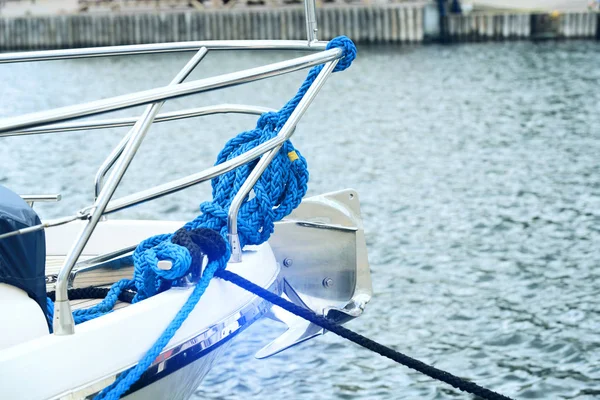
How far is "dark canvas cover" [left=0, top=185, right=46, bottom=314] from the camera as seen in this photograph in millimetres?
2973

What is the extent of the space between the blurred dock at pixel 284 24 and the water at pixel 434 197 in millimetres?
5623

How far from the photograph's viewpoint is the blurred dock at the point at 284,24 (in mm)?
29000

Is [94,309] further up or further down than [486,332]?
further up

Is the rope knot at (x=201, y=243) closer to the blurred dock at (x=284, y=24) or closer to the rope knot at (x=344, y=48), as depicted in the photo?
the rope knot at (x=344, y=48)

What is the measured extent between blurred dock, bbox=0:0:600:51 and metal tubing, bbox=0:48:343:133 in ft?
82.0

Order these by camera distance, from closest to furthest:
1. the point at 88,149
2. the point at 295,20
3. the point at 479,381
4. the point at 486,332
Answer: the point at 479,381 → the point at 486,332 → the point at 88,149 → the point at 295,20

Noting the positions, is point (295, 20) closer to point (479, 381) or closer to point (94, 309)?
point (479, 381)

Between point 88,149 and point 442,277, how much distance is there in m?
7.76

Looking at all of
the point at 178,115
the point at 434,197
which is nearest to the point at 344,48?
the point at 178,115

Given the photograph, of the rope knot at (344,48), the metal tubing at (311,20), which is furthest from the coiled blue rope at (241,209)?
the metal tubing at (311,20)

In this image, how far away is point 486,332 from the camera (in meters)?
6.77

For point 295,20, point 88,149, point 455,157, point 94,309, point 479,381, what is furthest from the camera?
point 295,20

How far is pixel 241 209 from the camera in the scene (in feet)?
11.6

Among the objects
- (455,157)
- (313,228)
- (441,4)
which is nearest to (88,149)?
(455,157)
